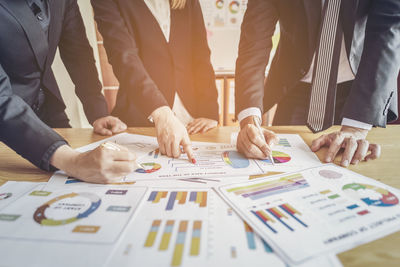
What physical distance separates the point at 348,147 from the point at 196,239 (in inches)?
20.4

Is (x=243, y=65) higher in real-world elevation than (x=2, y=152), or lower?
higher

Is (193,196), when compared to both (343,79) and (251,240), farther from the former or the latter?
(343,79)

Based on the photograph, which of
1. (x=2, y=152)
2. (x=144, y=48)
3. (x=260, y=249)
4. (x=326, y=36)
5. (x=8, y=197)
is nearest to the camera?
(x=260, y=249)

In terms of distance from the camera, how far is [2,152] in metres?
0.74

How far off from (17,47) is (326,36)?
46.2 inches

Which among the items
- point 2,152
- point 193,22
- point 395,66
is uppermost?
point 193,22

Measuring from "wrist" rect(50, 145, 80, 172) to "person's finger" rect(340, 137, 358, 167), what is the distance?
2.23 feet

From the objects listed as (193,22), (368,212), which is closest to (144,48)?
(193,22)

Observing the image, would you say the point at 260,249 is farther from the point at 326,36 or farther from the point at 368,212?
the point at 326,36

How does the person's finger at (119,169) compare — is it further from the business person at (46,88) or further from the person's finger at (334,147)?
the person's finger at (334,147)

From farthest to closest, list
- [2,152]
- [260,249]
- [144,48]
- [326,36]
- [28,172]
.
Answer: [144,48] → [326,36] → [2,152] → [28,172] → [260,249]

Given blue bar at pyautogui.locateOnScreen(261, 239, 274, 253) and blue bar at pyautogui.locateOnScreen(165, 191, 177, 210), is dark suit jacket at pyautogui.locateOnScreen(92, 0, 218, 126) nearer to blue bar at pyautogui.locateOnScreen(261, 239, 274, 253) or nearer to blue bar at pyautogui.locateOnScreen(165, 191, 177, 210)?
blue bar at pyautogui.locateOnScreen(165, 191, 177, 210)

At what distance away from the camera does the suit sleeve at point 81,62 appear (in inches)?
42.7

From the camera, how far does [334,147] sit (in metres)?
0.64
